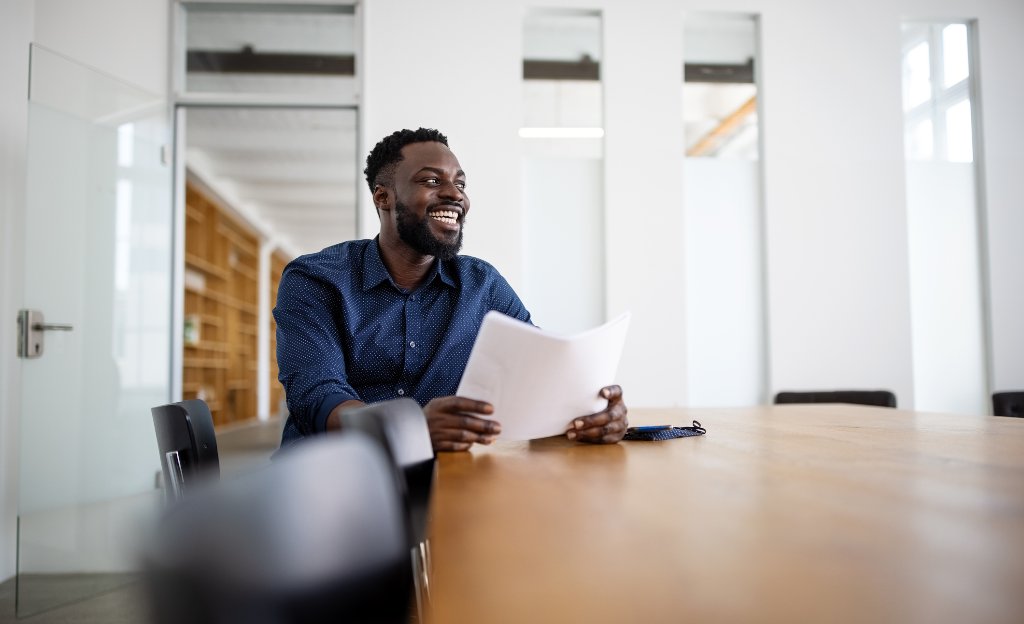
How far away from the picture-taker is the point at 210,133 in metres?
7.72

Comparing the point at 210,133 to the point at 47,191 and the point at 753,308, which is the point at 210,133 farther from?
the point at 753,308

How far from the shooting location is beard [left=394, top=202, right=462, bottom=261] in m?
1.98

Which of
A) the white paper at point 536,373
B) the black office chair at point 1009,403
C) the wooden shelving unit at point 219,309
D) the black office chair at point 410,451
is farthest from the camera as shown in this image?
the wooden shelving unit at point 219,309

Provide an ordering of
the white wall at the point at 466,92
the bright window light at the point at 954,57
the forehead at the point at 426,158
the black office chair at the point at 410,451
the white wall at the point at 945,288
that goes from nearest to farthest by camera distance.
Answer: the black office chair at the point at 410,451, the forehead at the point at 426,158, the white wall at the point at 466,92, the white wall at the point at 945,288, the bright window light at the point at 954,57

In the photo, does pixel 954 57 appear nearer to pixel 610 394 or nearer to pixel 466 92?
pixel 466 92

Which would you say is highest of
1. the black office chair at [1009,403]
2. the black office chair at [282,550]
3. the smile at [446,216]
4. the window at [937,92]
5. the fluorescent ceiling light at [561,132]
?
the window at [937,92]

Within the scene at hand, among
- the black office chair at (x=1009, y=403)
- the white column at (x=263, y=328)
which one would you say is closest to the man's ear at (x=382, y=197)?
the black office chair at (x=1009, y=403)

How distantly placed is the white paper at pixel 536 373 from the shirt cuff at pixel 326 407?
418mm

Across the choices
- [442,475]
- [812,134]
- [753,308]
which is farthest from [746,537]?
[812,134]

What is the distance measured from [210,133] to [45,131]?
4.98m

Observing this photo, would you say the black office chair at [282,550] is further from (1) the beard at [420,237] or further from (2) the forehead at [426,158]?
(2) the forehead at [426,158]

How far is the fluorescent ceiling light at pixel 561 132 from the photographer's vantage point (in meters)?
4.35

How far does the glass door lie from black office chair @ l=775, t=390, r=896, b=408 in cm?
325

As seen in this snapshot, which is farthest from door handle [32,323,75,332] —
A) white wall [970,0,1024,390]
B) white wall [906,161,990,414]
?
white wall [970,0,1024,390]
